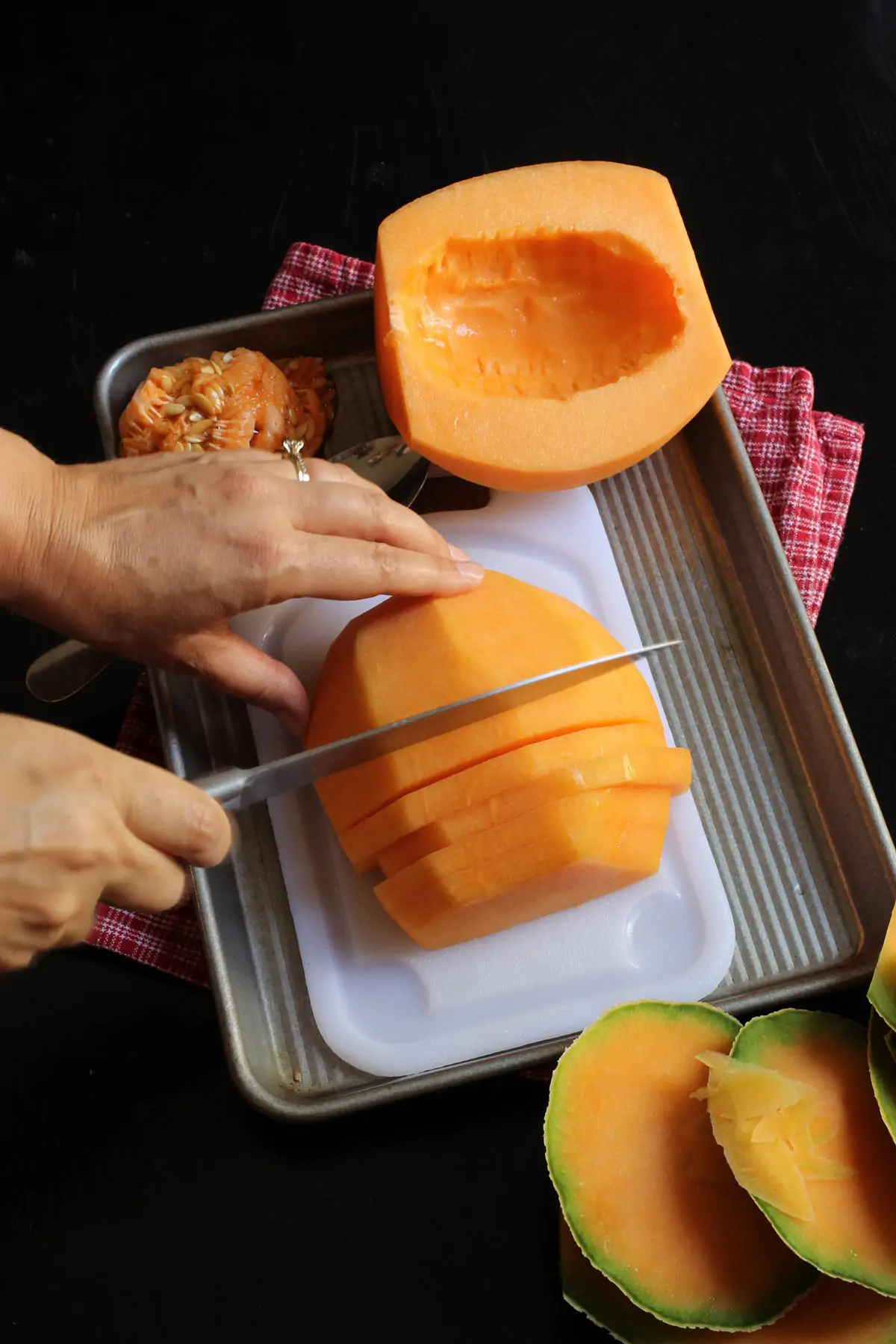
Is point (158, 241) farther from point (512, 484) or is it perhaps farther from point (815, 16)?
point (815, 16)

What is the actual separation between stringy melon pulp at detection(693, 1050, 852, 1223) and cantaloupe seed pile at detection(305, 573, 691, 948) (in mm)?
263

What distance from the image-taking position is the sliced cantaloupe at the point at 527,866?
122 centimetres

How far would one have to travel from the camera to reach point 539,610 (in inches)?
52.6

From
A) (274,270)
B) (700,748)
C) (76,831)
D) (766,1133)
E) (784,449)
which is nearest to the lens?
(76,831)

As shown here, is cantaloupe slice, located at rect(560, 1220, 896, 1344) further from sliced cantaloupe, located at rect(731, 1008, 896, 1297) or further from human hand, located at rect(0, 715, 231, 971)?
human hand, located at rect(0, 715, 231, 971)

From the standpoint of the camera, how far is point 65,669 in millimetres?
1409

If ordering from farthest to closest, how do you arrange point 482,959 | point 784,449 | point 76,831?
1. point 784,449
2. point 482,959
3. point 76,831

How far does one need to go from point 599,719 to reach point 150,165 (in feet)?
4.08

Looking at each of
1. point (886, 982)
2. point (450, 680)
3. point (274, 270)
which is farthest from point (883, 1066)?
point (274, 270)

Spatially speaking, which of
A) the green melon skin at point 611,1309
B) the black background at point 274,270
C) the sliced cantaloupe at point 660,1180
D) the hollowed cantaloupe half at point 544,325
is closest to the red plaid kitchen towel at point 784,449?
the black background at point 274,270

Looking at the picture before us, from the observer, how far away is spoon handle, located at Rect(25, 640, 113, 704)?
1.40 metres

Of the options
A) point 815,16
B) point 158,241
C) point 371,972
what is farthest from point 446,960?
point 815,16

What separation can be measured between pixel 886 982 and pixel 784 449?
2.50 feet

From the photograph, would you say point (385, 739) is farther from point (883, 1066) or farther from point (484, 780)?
point (883, 1066)
